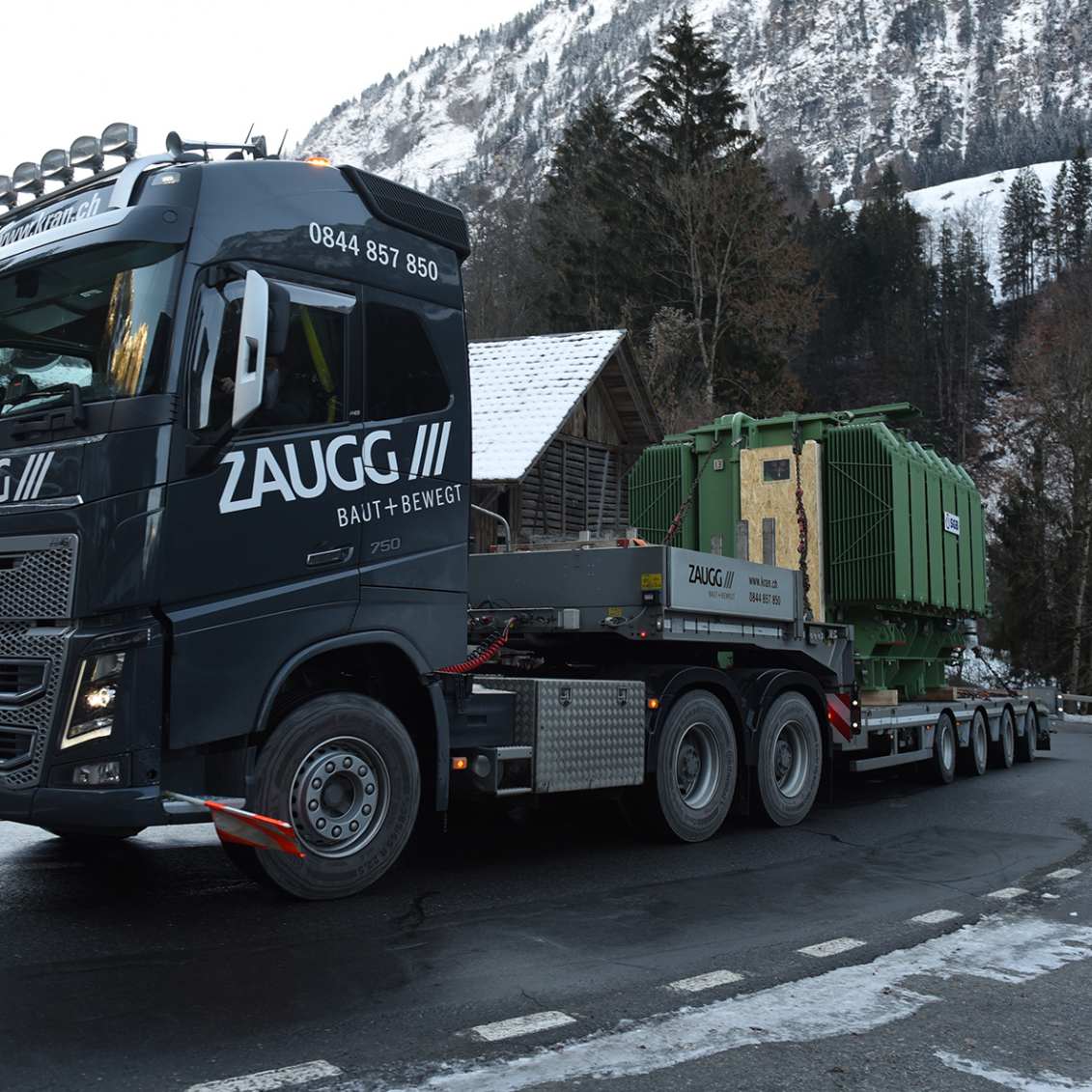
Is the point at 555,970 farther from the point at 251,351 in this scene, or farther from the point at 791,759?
the point at 791,759

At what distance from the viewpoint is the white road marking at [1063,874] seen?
7.45 m

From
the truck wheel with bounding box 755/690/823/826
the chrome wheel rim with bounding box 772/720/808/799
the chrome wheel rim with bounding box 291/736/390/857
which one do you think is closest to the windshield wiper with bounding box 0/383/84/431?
the chrome wheel rim with bounding box 291/736/390/857

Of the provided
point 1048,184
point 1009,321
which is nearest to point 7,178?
point 1009,321

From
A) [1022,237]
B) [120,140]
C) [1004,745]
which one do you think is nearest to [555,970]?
[120,140]

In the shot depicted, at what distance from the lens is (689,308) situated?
40.8 metres

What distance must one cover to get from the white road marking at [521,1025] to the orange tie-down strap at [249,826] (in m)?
1.44

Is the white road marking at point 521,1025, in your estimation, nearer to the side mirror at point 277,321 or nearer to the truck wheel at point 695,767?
the side mirror at point 277,321

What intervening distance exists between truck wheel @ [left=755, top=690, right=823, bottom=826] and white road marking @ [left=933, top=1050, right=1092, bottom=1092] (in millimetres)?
5066

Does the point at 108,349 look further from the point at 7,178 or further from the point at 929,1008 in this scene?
the point at 929,1008

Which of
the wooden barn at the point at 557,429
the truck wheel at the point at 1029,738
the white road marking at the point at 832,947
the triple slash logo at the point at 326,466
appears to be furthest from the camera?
the wooden barn at the point at 557,429

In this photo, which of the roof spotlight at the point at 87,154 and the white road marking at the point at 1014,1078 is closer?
the white road marking at the point at 1014,1078

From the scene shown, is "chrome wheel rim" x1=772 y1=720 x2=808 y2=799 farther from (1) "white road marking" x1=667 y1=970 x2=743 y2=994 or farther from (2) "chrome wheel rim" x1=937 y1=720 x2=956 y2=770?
(1) "white road marking" x1=667 y1=970 x2=743 y2=994

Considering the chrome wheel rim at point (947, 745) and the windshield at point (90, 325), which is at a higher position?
the windshield at point (90, 325)

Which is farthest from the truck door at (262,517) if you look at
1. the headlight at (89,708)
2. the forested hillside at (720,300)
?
the forested hillside at (720,300)
